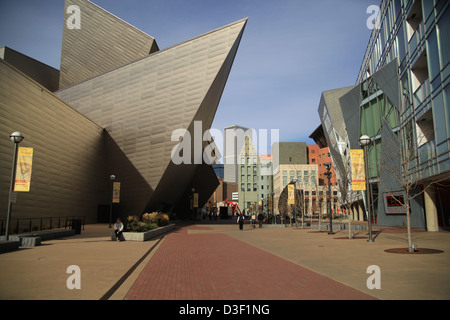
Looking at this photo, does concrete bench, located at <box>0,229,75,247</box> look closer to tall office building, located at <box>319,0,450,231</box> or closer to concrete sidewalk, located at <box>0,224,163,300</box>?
concrete sidewalk, located at <box>0,224,163,300</box>

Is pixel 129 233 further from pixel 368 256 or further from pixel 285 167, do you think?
pixel 285 167

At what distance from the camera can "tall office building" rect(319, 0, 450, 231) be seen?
18.9 meters

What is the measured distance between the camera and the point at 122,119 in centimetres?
3534

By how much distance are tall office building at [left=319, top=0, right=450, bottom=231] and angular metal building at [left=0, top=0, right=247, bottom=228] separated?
13.5m

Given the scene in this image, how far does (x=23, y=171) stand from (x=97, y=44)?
32479mm

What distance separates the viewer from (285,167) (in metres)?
106

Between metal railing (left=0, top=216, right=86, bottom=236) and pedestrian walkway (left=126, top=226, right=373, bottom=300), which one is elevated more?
metal railing (left=0, top=216, right=86, bottom=236)

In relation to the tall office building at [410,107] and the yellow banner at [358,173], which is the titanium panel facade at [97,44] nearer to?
the tall office building at [410,107]

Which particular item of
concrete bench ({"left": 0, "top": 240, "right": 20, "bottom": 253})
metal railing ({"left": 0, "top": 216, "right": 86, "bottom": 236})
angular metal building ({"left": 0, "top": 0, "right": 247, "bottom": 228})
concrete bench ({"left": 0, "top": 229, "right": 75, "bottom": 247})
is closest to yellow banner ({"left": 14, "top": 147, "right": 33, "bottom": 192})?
concrete bench ({"left": 0, "top": 229, "right": 75, "bottom": 247})

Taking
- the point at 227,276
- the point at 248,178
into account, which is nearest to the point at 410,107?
the point at 227,276

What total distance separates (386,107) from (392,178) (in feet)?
21.8

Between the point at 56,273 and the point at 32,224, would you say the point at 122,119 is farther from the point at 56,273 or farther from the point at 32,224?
the point at 56,273

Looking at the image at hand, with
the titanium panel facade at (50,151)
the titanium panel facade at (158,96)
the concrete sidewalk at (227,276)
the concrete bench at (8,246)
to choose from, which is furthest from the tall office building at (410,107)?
the titanium panel facade at (50,151)

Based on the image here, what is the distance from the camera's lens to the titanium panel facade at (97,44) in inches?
1567
